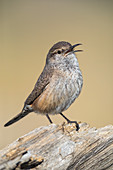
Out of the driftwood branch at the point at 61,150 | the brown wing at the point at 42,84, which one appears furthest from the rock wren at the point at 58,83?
the driftwood branch at the point at 61,150

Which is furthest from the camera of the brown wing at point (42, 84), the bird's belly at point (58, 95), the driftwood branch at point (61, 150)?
the brown wing at point (42, 84)

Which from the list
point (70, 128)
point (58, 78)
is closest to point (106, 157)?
A: point (70, 128)

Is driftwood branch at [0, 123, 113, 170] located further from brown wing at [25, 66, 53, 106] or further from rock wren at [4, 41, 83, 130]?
brown wing at [25, 66, 53, 106]

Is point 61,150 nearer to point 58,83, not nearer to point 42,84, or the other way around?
point 58,83

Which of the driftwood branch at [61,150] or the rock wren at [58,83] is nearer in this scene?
the driftwood branch at [61,150]

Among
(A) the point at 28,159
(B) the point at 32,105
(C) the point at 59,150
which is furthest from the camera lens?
(B) the point at 32,105

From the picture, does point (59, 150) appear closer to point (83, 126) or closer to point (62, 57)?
point (83, 126)

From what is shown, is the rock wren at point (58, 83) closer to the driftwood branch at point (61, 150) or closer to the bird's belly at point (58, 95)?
the bird's belly at point (58, 95)
